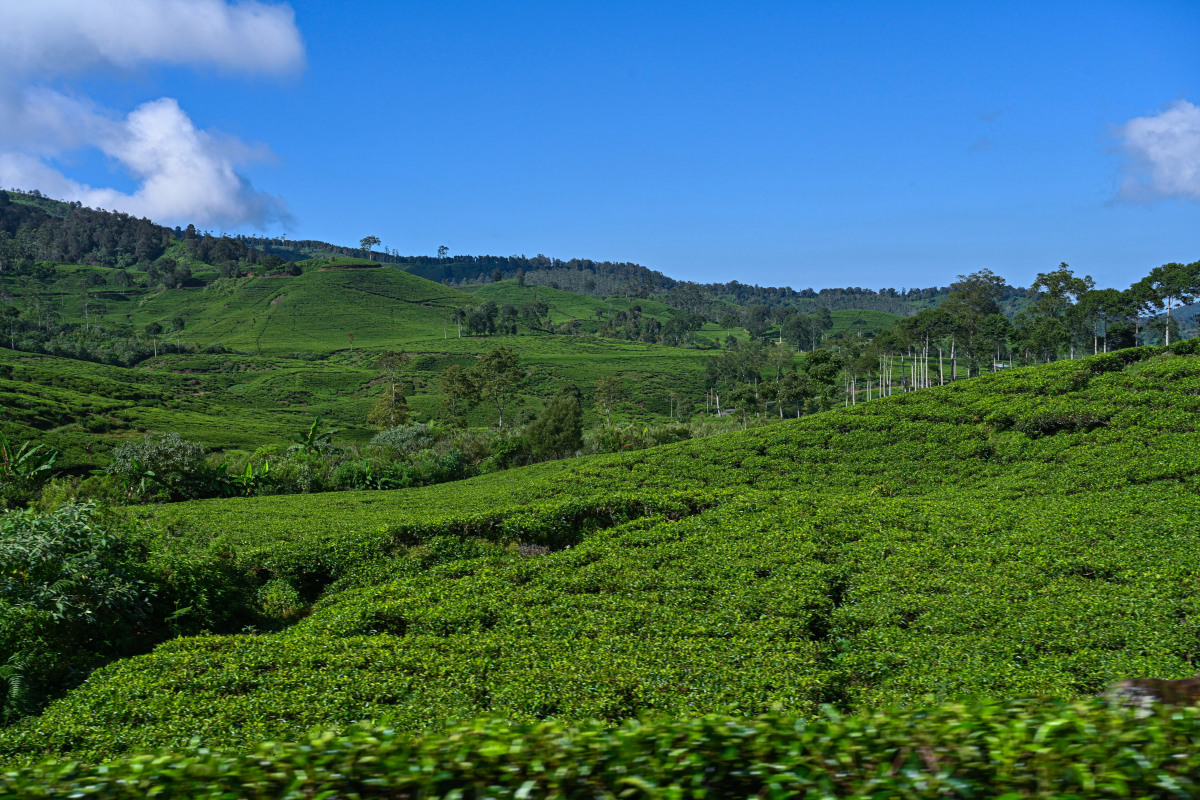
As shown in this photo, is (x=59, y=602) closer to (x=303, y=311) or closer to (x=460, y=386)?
(x=460, y=386)

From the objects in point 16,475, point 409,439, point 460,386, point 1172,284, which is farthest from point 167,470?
point 1172,284

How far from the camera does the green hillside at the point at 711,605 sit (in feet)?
26.1

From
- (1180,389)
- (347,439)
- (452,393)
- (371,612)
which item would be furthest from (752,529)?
(347,439)

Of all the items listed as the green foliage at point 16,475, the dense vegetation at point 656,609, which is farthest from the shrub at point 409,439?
the green foliage at point 16,475

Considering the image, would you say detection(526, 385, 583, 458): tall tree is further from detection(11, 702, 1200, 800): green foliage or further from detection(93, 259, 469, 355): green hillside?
detection(93, 259, 469, 355): green hillside

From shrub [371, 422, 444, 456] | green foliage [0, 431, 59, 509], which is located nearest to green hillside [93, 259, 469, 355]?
shrub [371, 422, 444, 456]

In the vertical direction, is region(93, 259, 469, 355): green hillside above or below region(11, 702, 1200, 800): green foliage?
above

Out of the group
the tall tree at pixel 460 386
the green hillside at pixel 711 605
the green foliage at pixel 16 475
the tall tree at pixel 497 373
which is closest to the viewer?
the green hillside at pixel 711 605

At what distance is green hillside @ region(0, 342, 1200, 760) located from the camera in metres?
7.96

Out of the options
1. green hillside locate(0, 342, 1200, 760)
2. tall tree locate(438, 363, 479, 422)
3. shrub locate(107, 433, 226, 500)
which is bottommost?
green hillside locate(0, 342, 1200, 760)

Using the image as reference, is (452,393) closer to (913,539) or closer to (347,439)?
(347,439)

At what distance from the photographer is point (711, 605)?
1136 cm

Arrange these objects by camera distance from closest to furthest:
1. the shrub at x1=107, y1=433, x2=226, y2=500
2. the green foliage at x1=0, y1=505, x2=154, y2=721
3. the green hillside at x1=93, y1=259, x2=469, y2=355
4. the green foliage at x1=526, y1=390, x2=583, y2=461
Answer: the green foliage at x1=0, y1=505, x2=154, y2=721
the shrub at x1=107, y1=433, x2=226, y2=500
the green foliage at x1=526, y1=390, x2=583, y2=461
the green hillside at x1=93, y1=259, x2=469, y2=355

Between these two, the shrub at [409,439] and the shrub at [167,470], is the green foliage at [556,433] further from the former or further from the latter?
the shrub at [167,470]
